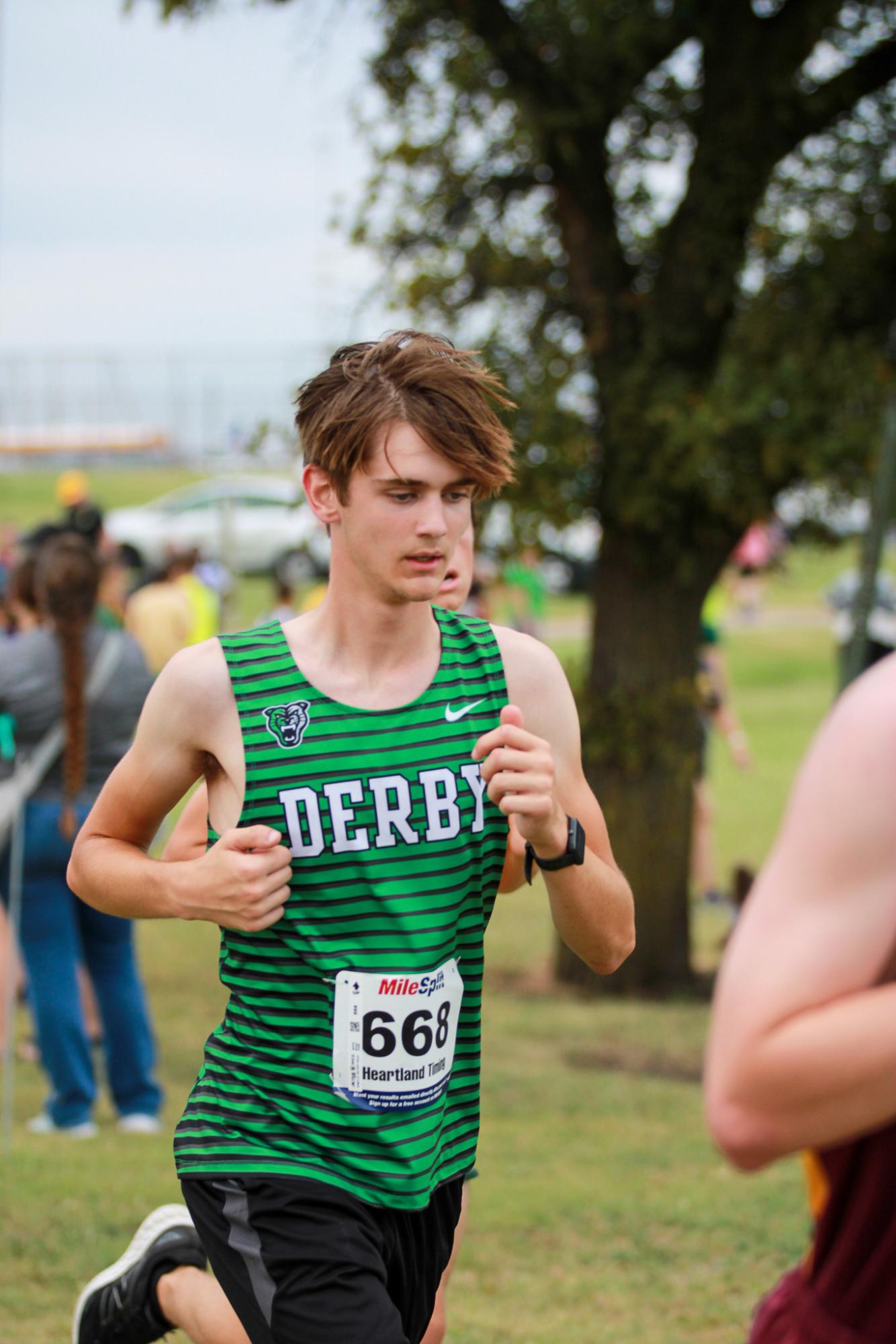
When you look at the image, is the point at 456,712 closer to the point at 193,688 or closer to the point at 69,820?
the point at 193,688

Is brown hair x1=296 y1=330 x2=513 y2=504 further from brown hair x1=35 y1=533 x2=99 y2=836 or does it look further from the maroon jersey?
brown hair x1=35 y1=533 x2=99 y2=836

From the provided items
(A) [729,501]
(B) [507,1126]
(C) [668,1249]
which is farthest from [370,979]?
(A) [729,501]

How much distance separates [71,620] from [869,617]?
2881 mm

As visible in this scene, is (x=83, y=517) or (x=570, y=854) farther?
(x=83, y=517)

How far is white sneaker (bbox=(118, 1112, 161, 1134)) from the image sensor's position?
20.5 ft

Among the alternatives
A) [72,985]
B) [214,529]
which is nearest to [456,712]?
[72,985]

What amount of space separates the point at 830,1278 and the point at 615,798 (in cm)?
783

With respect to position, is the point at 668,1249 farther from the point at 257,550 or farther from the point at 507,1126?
the point at 257,550

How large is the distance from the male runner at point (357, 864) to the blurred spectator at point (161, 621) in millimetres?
8758

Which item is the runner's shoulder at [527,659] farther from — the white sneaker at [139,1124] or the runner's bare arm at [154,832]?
the white sneaker at [139,1124]

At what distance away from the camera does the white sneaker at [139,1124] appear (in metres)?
6.26

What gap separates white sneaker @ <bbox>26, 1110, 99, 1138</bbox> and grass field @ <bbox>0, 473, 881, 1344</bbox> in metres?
0.16

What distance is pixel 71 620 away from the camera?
5996mm

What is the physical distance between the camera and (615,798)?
30.9 ft
